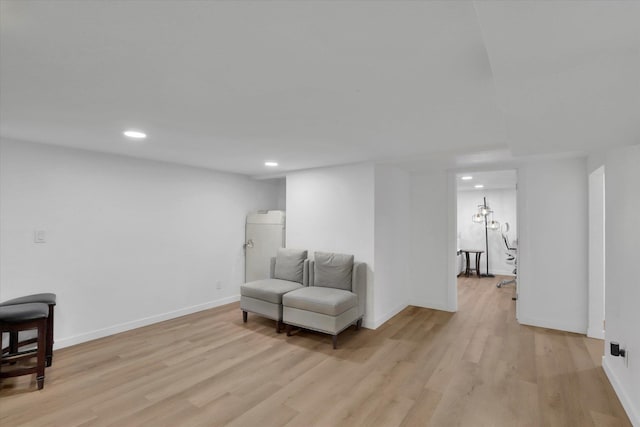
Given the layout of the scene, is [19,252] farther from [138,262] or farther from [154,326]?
[154,326]

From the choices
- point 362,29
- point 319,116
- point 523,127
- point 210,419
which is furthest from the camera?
point 319,116

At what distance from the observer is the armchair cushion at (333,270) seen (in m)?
3.83

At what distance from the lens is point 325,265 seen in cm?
395

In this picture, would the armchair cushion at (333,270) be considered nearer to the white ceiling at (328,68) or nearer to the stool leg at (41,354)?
the white ceiling at (328,68)

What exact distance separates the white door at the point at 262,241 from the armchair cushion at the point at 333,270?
40.8 inches

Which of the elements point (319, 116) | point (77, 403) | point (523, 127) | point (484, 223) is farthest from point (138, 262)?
point (484, 223)

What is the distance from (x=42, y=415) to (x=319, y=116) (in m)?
2.90

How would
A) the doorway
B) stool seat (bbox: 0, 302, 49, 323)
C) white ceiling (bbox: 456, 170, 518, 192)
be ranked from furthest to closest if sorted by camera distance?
the doorway, white ceiling (bbox: 456, 170, 518, 192), stool seat (bbox: 0, 302, 49, 323)

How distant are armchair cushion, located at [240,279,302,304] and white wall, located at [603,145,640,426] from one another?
3.06m

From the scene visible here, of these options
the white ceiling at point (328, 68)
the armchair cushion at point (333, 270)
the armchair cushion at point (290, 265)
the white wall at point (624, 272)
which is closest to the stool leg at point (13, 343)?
the white ceiling at point (328, 68)

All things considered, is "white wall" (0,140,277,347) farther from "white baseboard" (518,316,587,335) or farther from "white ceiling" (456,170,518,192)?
"white baseboard" (518,316,587,335)

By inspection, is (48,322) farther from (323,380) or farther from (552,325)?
(552,325)

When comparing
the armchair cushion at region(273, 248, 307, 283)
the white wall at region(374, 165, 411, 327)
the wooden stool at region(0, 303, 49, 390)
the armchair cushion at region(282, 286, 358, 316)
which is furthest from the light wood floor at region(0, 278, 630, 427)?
the armchair cushion at region(273, 248, 307, 283)

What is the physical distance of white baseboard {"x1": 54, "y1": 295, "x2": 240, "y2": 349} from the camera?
3.27 metres
